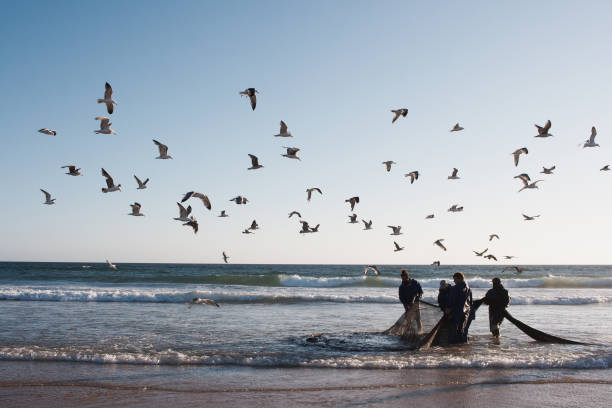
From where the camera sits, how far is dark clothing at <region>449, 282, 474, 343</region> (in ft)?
35.8

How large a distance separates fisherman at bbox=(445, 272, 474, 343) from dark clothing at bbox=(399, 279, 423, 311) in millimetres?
985

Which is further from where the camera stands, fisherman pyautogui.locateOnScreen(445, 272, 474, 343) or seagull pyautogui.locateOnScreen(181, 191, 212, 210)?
seagull pyautogui.locateOnScreen(181, 191, 212, 210)

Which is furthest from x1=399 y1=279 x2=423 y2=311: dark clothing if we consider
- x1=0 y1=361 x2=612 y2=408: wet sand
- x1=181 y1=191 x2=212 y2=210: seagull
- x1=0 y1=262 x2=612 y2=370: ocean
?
x1=181 y1=191 x2=212 y2=210: seagull

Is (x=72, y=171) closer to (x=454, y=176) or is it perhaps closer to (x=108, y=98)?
(x=108, y=98)

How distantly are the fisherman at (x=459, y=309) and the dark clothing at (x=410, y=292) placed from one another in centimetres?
98

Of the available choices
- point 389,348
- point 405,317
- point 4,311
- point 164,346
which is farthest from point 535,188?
point 4,311

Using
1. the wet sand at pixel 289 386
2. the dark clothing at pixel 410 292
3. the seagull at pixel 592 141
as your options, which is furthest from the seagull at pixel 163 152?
the seagull at pixel 592 141

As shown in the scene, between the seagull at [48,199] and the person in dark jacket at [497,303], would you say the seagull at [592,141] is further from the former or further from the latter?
the seagull at [48,199]

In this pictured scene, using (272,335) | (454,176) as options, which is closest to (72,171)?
(272,335)

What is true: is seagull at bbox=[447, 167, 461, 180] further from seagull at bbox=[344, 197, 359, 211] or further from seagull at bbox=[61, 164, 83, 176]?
seagull at bbox=[61, 164, 83, 176]

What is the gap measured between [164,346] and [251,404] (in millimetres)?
4717

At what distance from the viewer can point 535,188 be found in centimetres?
1811

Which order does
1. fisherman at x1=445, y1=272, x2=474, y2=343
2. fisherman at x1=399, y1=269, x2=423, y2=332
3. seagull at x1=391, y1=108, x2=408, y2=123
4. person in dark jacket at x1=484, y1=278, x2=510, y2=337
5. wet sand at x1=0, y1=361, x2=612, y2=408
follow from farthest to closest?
seagull at x1=391, y1=108, x2=408, y2=123 < person in dark jacket at x1=484, y1=278, x2=510, y2=337 < fisherman at x1=399, y1=269, x2=423, y2=332 < fisherman at x1=445, y1=272, x2=474, y2=343 < wet sand at x1=0, y1=361, x2=612, y2=408

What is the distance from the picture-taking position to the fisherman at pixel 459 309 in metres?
10.9
